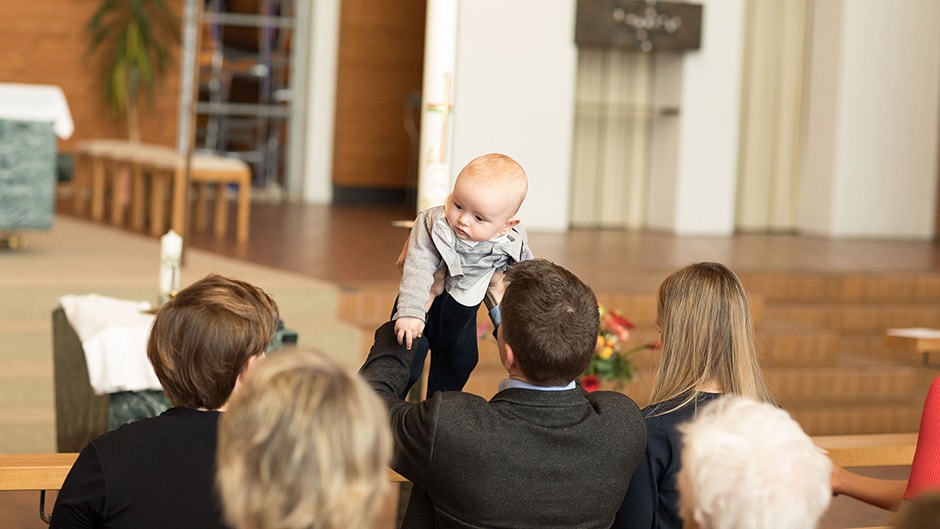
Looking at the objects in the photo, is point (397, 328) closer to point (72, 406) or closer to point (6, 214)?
point (72, 406)

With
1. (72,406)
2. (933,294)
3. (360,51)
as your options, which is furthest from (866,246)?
(72,406)

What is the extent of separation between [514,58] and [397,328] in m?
6.81

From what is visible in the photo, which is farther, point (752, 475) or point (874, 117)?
point (874, 117)

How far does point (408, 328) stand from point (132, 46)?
8.54m

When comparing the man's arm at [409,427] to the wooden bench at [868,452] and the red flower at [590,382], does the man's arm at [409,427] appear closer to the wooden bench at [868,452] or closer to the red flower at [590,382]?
the wooden bench at [868,452]

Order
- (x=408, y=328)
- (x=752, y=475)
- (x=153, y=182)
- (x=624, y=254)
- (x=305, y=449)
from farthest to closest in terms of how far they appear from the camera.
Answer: (x=153, y=182)
(x=624, y=254)
(x=408, y=328)
(x=752, y=475)
(x=305, y=449)

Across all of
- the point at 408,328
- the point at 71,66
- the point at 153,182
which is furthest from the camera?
the point at 71,66

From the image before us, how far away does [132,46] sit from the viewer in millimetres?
9922

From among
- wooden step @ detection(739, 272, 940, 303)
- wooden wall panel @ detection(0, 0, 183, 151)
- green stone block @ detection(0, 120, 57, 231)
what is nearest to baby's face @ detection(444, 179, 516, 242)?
green stone block @ detection(0, 120, 57, 231)

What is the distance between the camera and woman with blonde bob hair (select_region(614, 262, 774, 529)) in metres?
2.15

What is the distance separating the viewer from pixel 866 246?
8.86 metres

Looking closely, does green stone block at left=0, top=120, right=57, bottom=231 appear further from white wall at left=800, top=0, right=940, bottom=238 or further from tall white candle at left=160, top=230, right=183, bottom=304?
white wall at left=800, top=0, right=940, bottom=238

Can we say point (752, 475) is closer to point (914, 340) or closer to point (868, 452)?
point (868, 452)

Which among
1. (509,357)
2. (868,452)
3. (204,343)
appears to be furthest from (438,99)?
(868,452)
